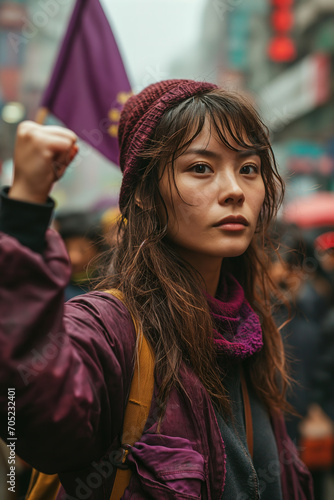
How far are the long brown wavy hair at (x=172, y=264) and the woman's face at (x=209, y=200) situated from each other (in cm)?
3

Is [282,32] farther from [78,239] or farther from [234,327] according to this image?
[234,327]

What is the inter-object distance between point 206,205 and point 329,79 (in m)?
11.7

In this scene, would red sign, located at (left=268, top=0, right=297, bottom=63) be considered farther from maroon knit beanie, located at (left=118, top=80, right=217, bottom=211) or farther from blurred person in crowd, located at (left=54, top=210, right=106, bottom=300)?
maroon knit beanie, located at (left=118, top=80, right=217, bottom=211)

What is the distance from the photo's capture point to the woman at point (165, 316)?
1023 millimetres

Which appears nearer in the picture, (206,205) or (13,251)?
(13,251)

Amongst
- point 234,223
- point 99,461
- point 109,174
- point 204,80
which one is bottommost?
point 109,174

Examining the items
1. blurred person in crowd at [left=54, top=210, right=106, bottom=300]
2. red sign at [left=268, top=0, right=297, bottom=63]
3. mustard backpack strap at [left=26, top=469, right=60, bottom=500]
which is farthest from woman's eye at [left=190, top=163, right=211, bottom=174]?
red sign at [left=268, top=0, right=297, bottom=63]

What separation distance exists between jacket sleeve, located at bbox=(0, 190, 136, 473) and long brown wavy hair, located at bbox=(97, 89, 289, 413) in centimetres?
23

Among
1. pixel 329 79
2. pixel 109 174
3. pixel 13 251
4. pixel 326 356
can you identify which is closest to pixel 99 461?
pixel 13 251

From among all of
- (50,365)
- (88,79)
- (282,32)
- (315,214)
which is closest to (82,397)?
(50,365)

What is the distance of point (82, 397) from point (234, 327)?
2.27 feet

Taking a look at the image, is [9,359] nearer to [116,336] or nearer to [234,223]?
[116,336]

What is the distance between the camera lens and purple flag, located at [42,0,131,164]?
10.5 feet

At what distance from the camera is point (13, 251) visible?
38.7 inches
